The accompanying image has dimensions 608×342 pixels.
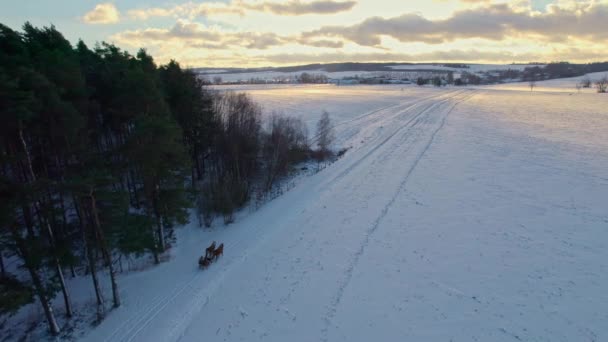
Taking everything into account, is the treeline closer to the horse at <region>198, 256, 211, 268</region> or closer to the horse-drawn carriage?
the horse-drawn carriage

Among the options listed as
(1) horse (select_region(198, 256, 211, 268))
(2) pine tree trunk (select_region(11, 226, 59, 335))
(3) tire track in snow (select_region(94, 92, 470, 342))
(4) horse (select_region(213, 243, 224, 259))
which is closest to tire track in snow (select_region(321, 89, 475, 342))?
(3) tire track in snow (select_region(94, 92, 470, 342))

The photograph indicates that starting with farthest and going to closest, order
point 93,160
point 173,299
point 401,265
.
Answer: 1. point 93,160
2. point 401,265
3. point 173,299

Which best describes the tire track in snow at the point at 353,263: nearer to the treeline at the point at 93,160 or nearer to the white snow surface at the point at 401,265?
the white snow surface at the point at 401,265

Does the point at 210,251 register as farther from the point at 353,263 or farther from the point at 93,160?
the point at 93,160

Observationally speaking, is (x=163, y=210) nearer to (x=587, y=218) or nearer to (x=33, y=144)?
(x=33, y=144)

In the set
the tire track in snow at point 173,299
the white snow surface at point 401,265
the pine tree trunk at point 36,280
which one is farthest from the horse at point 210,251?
the pine tree trunk at point 36,280

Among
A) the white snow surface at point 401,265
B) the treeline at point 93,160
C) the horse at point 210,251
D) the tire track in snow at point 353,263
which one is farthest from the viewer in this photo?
the horse at point 210,251

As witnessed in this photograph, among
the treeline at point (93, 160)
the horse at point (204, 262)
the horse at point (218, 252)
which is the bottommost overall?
the horse at point (204, 262)

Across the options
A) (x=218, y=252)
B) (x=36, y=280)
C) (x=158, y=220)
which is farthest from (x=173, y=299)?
(x=158, y=220)
